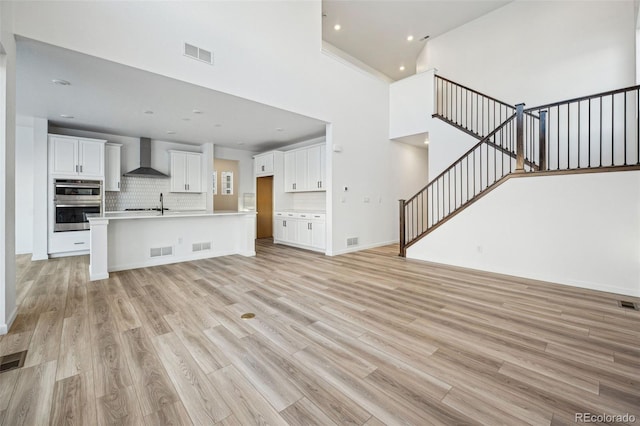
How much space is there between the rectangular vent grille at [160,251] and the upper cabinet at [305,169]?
3388 mm

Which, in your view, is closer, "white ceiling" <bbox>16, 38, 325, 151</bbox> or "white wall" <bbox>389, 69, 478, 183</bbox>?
"white ceiling" <bbox>16, 38, 325, 151</bbox>

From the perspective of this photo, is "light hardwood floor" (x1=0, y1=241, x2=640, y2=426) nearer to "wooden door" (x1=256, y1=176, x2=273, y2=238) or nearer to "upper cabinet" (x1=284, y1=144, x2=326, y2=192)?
"upper cabinet" (x1=284, y1=144, x2=326, y2=192)

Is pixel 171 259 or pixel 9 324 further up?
pixel 171 259

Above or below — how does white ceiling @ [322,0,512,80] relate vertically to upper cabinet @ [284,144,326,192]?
above

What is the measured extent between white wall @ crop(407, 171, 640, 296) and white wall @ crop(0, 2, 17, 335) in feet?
19.5

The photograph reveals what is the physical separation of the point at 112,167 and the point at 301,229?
4.80m

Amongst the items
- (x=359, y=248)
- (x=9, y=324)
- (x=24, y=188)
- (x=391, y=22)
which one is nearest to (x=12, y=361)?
(x=9, y=324)

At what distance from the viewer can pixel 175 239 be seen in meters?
5.27

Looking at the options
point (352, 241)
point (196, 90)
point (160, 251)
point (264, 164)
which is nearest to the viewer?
point (196, 90)

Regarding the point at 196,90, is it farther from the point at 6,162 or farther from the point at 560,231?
the point at 560,231

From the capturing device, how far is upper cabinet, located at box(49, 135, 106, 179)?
566 centimetres

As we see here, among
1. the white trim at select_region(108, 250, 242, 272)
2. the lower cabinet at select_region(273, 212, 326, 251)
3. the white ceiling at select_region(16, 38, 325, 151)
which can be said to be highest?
the white ceiling at select_region(16, 38, 325, 151)

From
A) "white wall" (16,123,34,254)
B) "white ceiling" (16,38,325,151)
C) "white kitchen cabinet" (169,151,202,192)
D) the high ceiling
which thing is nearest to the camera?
"white ceiling" (16,38,325,151)

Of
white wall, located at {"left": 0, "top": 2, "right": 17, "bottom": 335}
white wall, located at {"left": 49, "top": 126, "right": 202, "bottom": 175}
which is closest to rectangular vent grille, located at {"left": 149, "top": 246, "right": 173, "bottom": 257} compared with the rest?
white wall, located at {"left": 0, "top": 2, "right": 17, "bottom": 335}
